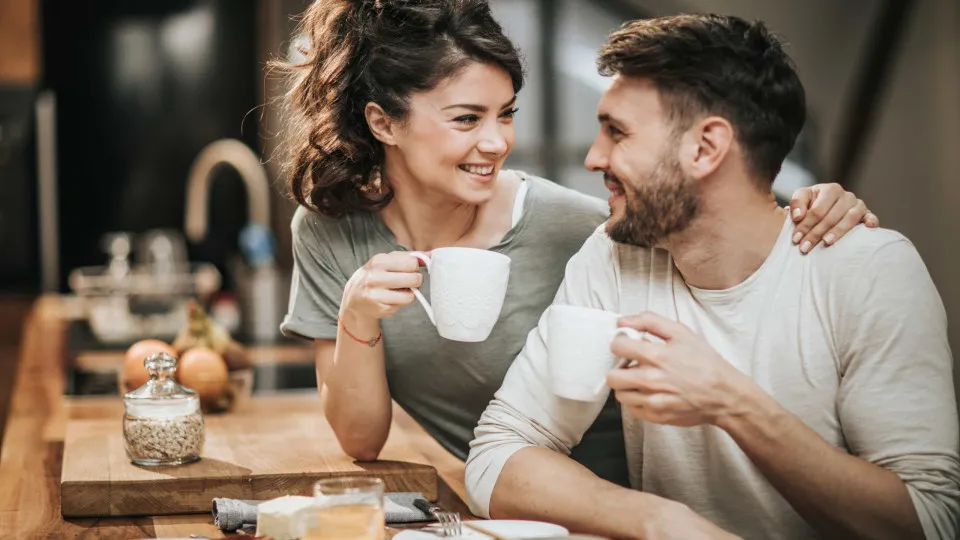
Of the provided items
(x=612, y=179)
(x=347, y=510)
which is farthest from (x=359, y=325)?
(x=347, y=510)

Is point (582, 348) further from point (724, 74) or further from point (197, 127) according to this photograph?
point (197, 127)

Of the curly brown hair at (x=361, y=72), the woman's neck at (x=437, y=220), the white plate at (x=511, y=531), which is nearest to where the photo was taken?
the white plate at (x=511, y=531)

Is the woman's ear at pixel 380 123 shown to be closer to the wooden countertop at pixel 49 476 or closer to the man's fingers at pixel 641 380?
the wooden countertop at pixel 49 476

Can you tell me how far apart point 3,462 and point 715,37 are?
1374 millimetres

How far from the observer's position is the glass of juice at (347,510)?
121 centimetres

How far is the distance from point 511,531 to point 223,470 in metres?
0.52

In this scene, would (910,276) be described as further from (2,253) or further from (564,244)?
(2,253)

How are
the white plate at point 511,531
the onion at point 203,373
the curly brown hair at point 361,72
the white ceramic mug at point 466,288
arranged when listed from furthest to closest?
the onion at point 203,373, the curly brown hair at point 361,72, the white ceramic mug at point 466,288, the white plate at point 511,531

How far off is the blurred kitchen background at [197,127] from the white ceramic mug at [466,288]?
383cm

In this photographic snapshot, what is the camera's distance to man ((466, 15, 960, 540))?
4.68ft

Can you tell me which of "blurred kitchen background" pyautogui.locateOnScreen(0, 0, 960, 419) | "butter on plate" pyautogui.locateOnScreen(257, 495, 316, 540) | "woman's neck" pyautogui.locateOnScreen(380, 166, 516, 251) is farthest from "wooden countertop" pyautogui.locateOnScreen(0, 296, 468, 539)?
"blurred kitchen background" pyautogui.locateOnScreen(0, 0, 960, 419)

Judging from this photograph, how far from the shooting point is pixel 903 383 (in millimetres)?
1465

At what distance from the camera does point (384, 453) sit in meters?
1.89

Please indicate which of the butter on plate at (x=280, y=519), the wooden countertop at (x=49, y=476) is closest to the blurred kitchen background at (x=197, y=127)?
the wooden countertop at (x=49, y=476)
